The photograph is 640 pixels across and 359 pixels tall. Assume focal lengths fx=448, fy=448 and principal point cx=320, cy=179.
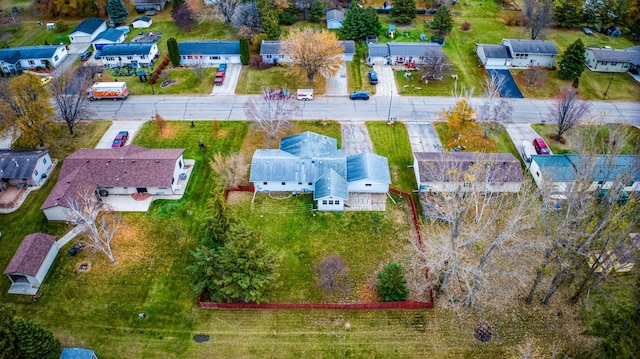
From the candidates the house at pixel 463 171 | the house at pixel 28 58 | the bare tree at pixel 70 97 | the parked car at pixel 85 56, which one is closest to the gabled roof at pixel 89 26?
the parked car at pixel 85 56

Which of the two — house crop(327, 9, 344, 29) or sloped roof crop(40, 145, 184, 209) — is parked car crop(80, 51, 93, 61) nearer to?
sloped roof crop(40, 145, 184, 209)

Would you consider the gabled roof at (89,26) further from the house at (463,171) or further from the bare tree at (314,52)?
the house at (463,171)

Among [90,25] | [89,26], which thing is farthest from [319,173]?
[90,25]

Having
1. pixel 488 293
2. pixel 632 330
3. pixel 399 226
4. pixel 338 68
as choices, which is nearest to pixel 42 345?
pixel 399 226

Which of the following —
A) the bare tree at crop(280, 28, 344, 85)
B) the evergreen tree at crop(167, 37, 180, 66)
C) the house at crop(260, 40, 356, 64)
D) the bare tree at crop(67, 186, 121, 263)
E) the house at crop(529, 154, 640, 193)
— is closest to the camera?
the bare tree at crop(67, 186, 121, 263)

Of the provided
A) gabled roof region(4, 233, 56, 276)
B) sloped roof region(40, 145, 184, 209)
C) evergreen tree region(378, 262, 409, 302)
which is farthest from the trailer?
evergreen tree region(378, 262, 409, 302)

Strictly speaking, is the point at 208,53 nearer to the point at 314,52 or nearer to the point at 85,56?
the point at 314,52
